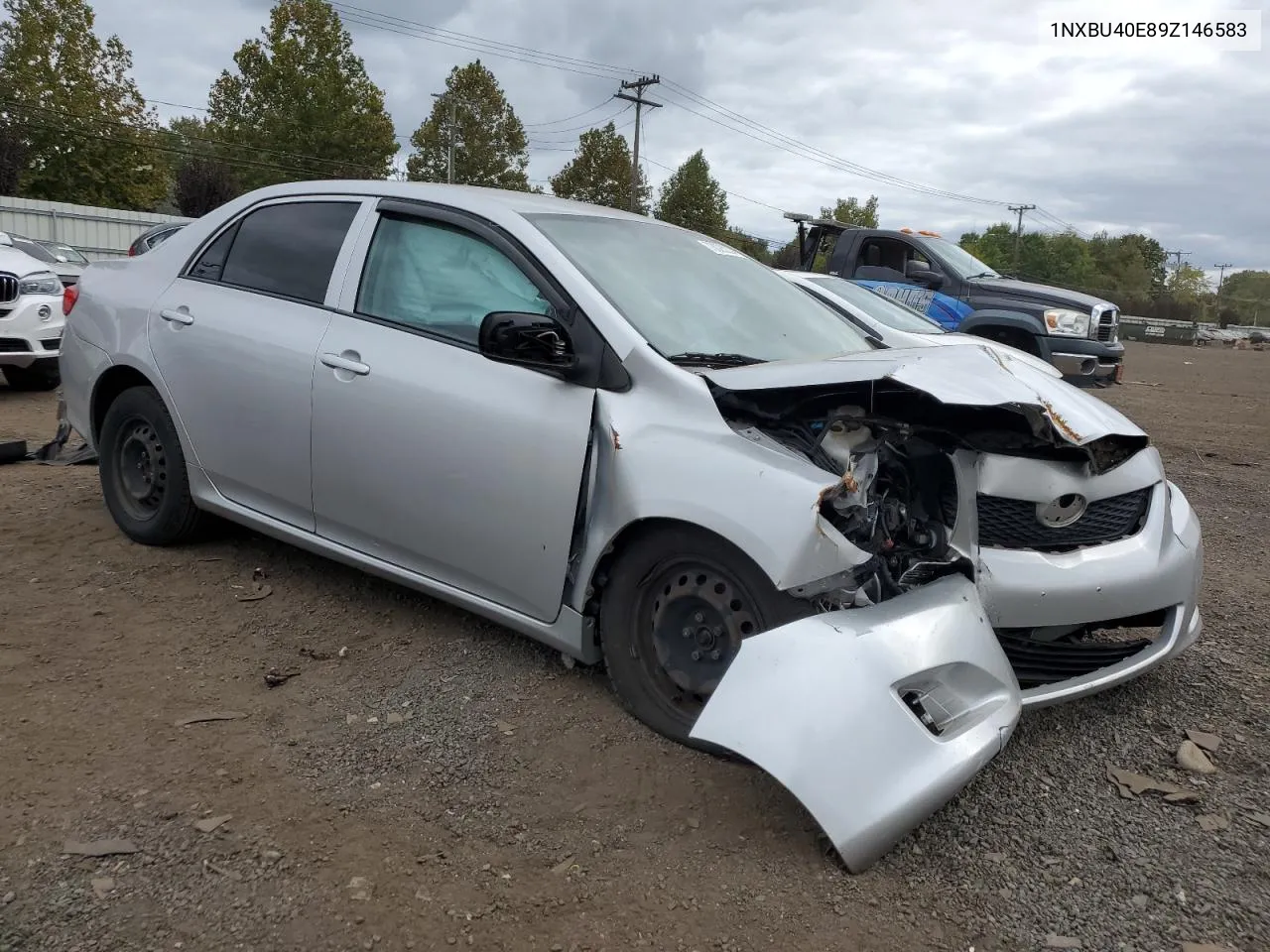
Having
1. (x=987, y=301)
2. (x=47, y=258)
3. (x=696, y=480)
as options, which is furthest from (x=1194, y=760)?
(x=47, y=258)

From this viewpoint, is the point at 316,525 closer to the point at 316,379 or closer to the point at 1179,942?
the point at 316,379

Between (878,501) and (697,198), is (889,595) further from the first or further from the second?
(697,198)

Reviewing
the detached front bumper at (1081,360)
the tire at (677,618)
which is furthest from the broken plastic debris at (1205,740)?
the detached front bumper at (1081,360)

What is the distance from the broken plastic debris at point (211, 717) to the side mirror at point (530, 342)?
138 centimetres

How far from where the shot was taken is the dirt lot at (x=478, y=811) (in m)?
2.24

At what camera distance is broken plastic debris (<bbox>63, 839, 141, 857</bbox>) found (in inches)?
94.3

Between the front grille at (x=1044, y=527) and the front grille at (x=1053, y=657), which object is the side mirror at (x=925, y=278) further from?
the front grille at (x=1053, y=657)

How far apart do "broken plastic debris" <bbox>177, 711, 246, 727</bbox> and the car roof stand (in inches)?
73.9

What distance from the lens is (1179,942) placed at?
2244 mm

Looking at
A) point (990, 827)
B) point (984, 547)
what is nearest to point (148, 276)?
point (984, 547)

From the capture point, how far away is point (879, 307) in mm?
7613

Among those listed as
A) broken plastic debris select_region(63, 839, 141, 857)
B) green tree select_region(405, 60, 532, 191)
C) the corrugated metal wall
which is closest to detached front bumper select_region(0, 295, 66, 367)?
broken plastic debris select_region(63, 839, 141, 857)

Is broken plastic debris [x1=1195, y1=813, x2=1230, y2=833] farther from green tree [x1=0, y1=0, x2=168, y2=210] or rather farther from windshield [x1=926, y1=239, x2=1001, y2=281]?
green tree [x1=0, y1=0, x2=168, y2=210]

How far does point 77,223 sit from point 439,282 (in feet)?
99.1
